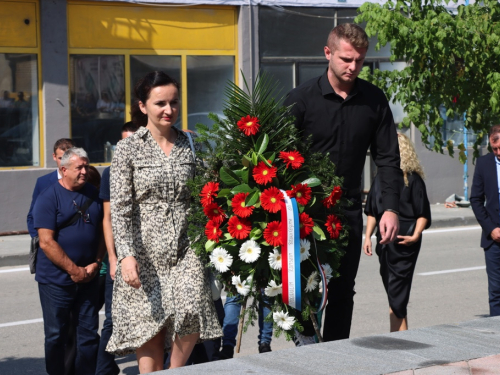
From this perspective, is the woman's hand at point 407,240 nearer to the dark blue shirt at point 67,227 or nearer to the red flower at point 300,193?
the dark blue shirt at point 67,227

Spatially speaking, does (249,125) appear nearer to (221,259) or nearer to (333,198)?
(333,198)

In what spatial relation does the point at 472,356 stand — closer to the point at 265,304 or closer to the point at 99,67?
the point at 265,304

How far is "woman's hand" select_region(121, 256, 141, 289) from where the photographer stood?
14.1ft

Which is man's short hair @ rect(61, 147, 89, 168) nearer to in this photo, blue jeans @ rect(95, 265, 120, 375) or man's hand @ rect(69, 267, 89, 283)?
man's hand @ rect(69, 267, 89, 283)

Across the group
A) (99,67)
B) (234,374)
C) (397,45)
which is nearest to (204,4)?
(99,67)

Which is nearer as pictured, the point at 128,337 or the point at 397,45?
the point at 128,337

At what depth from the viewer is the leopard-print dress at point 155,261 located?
4430 millimetres

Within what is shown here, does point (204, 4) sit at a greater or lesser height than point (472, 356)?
greater

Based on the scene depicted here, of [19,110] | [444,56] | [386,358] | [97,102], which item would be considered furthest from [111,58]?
[386,358]

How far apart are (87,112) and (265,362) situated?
428 inches

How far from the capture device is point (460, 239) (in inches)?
536

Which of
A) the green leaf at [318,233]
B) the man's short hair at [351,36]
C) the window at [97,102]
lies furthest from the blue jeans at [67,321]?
the window at [97,102]

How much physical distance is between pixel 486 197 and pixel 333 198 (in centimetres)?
321

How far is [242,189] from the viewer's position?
14.4 feet
